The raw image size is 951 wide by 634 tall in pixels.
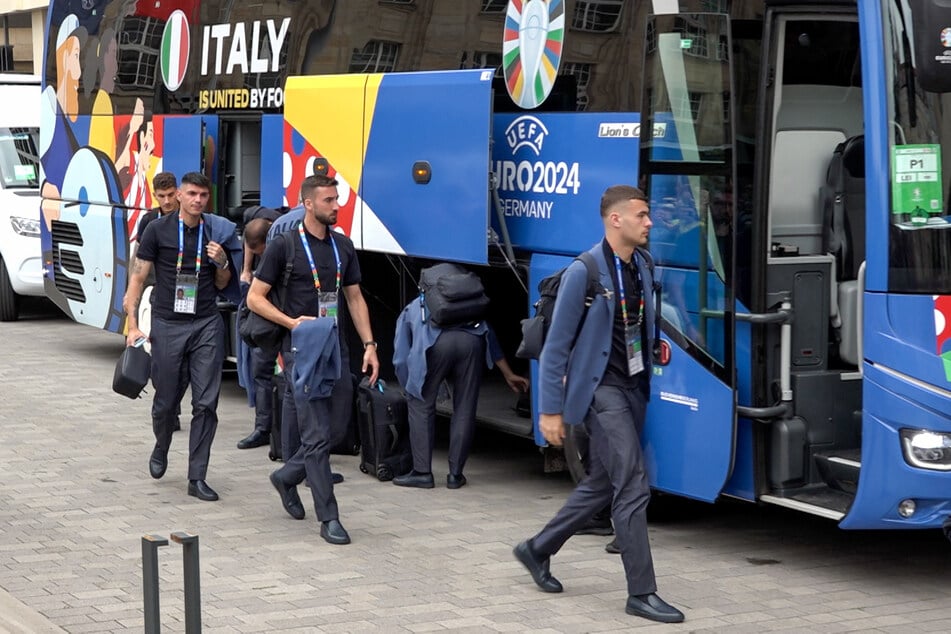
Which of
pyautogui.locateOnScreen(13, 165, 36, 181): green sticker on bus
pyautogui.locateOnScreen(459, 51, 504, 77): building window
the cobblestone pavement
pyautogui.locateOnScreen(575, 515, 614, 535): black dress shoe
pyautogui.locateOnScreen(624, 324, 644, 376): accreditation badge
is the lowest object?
the cobblestone pavement

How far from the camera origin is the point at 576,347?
677cm

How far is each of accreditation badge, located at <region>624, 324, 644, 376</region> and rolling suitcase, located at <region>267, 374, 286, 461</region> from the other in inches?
138

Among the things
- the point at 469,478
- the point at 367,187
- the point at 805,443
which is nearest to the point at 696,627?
the point at 805,443

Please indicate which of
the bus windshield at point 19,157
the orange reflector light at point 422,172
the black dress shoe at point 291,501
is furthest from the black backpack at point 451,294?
the bus windshield at point 19,157

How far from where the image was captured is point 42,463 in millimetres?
10336

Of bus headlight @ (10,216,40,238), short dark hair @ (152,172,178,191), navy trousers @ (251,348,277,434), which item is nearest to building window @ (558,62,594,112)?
navy trousers @ (251,348,277,434)

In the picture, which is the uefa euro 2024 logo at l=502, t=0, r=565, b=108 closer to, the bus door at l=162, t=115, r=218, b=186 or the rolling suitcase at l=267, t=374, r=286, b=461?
the rolling suitcase at l=267, t=374, r=286, b=461

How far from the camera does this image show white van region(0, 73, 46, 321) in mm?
18406

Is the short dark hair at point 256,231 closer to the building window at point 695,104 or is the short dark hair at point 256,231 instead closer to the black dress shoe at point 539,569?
the building window at point 695,104

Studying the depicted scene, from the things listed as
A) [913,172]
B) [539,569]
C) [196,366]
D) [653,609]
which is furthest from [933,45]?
[196,366]

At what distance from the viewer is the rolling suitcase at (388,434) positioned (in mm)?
9828

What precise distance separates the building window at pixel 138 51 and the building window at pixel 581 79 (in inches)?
232

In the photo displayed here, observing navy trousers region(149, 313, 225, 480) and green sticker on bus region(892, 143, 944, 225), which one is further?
navy trousers region(149, 313, 225, 480)

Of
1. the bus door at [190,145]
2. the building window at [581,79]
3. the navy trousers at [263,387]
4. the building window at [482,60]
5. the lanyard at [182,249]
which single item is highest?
the building window at [482,60]
